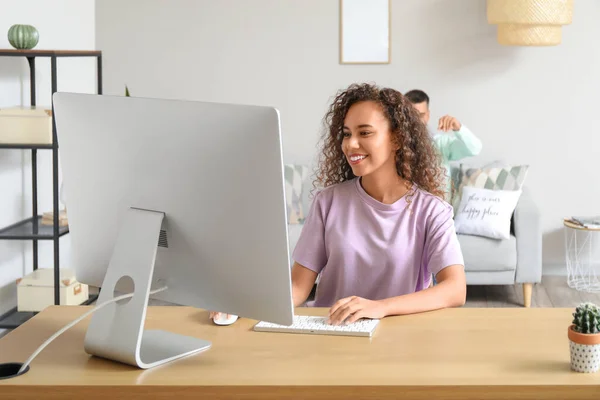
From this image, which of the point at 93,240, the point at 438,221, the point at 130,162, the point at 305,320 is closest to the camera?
the point at 130,162

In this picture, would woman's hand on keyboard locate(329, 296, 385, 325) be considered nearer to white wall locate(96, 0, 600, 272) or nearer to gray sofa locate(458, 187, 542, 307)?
gray sofa locate(458, 187, 542, 307)

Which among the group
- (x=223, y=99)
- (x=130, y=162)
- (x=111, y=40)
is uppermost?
(x=111, y=40)

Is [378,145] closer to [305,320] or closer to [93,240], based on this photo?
[305,320]

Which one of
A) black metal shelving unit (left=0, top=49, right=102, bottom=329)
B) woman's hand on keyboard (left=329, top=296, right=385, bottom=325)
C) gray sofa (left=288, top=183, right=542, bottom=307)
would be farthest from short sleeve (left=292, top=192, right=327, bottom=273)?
gray sofa (left=288, top=183, right=542, bottom=307)

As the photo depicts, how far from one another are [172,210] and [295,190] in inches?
147

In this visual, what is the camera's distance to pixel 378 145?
2.36 meters

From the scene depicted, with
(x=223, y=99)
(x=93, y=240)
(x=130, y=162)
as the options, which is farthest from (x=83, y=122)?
(x=223, y=99)

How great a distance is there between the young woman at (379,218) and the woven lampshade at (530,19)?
296cm

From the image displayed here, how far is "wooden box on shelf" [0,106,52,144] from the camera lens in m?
3.79

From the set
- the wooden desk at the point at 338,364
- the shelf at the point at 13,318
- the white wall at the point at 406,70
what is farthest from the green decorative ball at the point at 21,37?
the wooden desk at the point at 338,364

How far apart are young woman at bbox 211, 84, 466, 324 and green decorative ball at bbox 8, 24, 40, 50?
6.53 feet

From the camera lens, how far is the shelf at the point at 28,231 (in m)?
3.83

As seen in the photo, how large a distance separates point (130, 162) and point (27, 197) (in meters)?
2.75

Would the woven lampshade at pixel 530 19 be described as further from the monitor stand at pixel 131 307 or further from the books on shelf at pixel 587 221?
the monitor stand at pixel 131 307
